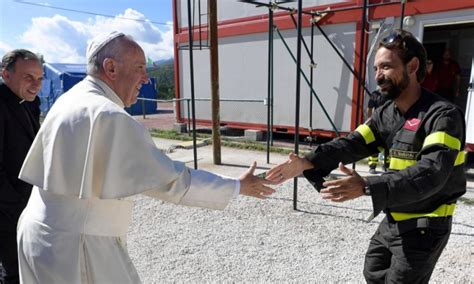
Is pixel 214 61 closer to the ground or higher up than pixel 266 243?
higher up

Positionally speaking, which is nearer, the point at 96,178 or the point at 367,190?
the point at 96,178

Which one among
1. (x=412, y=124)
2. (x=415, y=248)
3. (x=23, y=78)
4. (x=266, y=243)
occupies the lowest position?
(x=266, y=243)

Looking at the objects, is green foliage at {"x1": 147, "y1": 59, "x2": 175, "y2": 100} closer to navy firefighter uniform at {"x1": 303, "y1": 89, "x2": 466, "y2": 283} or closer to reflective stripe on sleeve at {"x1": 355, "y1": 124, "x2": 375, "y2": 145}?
reflective stripe on sleeve at {"x1": 355, "y1": 124, "x2": 375, "y2": 145}

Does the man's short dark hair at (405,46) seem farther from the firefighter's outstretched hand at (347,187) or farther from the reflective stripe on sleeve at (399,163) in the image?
the firefighter's outstretched hand at (347,187)

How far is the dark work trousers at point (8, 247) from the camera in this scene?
254cm

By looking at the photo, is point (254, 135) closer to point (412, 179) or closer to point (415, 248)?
point (415, 248)

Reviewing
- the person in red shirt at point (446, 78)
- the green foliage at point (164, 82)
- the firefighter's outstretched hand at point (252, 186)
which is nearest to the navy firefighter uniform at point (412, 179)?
the firefighter's outstretched hand at point (252, 186)

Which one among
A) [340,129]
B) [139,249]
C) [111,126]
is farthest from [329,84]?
[111,126]

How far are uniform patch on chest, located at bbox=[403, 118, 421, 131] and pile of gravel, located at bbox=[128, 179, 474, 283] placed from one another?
1800mm

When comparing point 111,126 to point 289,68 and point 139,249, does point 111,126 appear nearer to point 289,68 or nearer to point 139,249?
point 139,249

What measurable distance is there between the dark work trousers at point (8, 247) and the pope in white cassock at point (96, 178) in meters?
0.93

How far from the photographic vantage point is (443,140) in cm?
176

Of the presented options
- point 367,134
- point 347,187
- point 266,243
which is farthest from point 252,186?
point 266,243

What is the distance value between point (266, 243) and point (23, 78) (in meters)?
2.72
